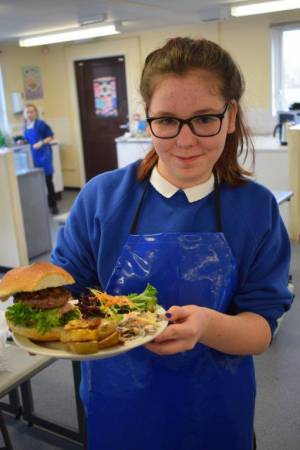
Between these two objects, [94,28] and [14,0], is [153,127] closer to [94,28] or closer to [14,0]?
[14,0]

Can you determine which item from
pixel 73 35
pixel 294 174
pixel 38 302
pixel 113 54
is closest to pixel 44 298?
pixel 38 302

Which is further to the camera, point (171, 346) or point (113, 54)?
point (113, 54)

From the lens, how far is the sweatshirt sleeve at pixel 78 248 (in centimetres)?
116

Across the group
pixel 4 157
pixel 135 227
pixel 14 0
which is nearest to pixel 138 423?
pixel 135 227

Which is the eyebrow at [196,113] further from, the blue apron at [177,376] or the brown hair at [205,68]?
the blue apron at [177,376]

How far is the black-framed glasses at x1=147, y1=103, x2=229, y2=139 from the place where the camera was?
0.99 meters

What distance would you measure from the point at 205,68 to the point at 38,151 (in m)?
5.73

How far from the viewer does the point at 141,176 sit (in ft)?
3.86

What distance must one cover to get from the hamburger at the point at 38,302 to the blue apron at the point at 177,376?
0.14 metres

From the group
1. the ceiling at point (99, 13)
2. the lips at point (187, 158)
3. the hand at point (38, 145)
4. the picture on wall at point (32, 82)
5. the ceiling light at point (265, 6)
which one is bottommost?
the hand at point (38, 145)

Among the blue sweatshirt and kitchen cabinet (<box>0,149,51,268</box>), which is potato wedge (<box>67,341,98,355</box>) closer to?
the blue sweatshirt

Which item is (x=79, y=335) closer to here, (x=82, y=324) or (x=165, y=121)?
(x=82, y=324)

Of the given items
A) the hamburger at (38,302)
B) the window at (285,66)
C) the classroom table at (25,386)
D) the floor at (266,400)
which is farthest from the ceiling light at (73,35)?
the hamburger at (38,302)

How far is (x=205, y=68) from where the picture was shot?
1.00 m
